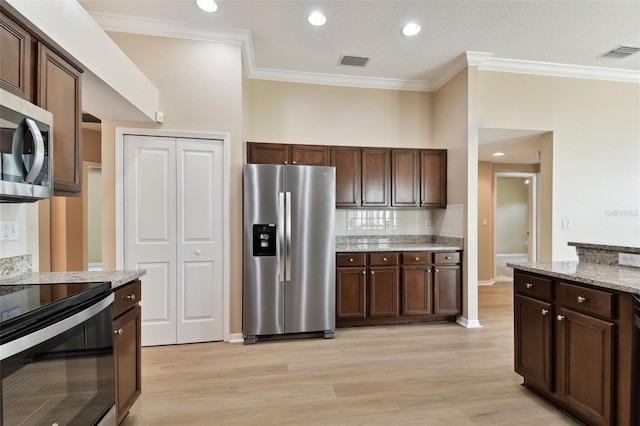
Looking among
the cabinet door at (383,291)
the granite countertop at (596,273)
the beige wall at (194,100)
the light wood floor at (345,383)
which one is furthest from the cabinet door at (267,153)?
the granite countertop at (596,273)

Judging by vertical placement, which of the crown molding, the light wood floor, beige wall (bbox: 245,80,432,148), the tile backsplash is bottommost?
the light wood floor

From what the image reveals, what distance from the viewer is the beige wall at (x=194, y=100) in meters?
3.09

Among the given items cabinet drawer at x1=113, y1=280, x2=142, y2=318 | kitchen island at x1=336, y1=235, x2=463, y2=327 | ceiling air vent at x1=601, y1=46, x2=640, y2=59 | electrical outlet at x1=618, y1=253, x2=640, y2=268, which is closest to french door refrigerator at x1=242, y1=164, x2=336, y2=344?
kitchen island at x1=336, y1=235, x2=463, y2=327

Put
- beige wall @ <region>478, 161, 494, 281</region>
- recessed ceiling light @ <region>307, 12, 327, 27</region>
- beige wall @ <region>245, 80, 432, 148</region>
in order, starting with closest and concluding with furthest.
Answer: recessed ceiling light @ <region>307, 12, 327, 27</region> < beige wall @ <region>245, 80, 432, 148</region> < beige wall @ <region>478, 161, 494, 281</region>

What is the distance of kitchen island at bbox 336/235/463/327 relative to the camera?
3.61 meters

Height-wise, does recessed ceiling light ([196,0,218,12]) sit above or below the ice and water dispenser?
above

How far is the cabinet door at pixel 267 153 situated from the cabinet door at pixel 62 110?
73.3 inches

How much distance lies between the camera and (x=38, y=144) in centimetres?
147

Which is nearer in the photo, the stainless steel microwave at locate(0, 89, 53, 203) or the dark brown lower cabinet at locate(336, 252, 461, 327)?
the stainless steel microwave at locate(0, 89, 53, 203)

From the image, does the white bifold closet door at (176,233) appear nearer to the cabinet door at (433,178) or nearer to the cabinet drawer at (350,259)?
the cabinet drawer at (350,259)

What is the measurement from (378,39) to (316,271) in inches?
101

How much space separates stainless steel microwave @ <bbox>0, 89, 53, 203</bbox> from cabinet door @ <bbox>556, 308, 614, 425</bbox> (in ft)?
10.1

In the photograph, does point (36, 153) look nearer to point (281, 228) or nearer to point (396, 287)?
point (281, 228)

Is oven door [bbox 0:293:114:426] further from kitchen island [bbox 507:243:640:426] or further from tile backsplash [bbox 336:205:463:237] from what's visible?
tile backsplash [bbox 336:205:463:237]
